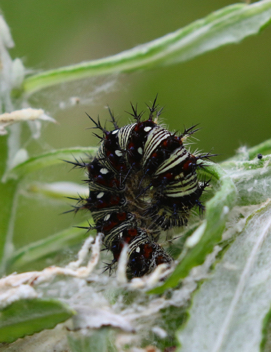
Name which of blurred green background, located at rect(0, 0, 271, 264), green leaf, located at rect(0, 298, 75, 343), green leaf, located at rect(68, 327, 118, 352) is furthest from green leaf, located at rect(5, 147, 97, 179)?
blurred green background, located at rect(0, 0, 271, 264)

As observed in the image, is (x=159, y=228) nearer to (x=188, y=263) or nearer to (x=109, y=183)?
(x=109, y=183)

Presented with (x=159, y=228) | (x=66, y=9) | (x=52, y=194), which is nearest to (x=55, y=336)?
(x=159, y=228)

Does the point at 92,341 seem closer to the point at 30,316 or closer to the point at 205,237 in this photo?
the point at 30,316

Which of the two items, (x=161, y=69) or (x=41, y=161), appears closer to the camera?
(x=41, y=161)

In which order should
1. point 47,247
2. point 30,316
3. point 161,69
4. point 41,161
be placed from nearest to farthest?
1. point 30,316
2. point 41,161
3. point 47,247
4. point 161,69

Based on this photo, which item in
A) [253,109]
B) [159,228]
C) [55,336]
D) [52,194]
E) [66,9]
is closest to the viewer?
[55,336]

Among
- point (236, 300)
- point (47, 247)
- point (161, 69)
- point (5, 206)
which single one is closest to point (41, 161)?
point (5, 206)
